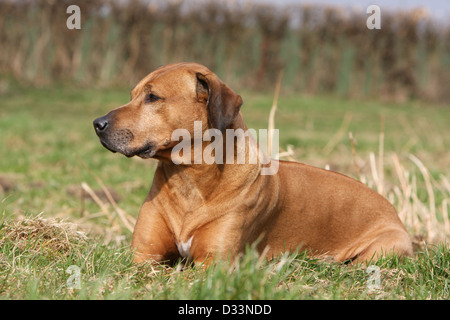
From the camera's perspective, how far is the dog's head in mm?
3506

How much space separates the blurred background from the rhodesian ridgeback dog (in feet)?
43.0

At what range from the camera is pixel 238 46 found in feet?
67.2

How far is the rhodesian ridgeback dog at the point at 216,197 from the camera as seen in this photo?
3570 millimetres

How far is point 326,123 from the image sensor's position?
15.4m

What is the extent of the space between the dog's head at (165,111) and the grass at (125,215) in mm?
691
